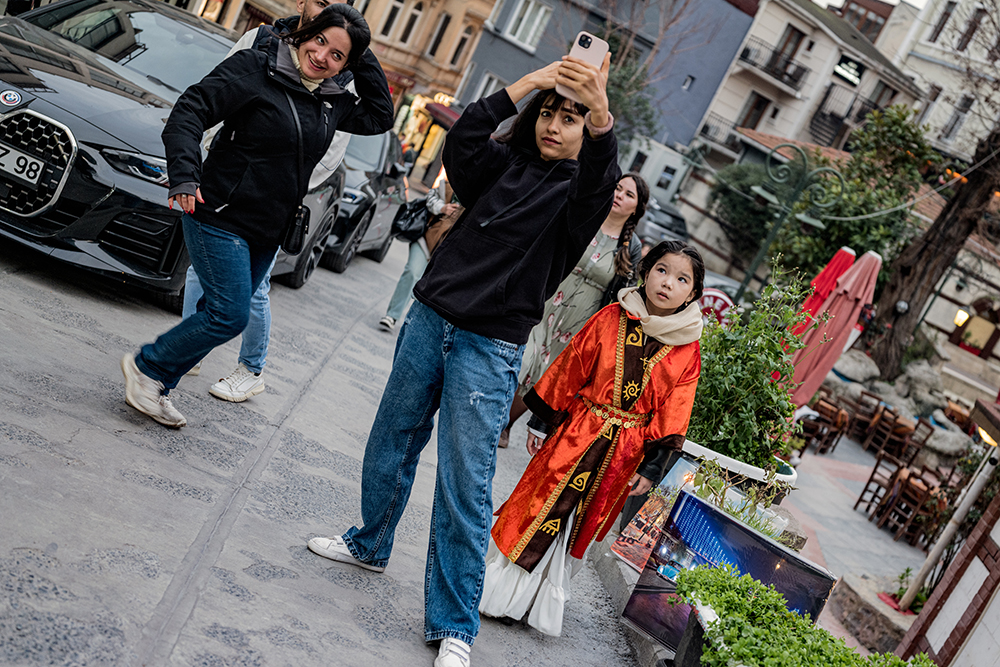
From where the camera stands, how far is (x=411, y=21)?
1758 inches

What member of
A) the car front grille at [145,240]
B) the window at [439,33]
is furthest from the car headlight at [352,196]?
the window at [439,33]

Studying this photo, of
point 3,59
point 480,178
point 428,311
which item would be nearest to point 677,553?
point 428,311

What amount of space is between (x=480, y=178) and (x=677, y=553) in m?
1.90

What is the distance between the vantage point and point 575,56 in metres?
2.83

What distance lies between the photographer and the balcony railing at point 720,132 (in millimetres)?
42781

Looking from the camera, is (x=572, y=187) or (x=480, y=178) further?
(x=480, y=178)

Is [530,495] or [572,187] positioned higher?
[572,187]

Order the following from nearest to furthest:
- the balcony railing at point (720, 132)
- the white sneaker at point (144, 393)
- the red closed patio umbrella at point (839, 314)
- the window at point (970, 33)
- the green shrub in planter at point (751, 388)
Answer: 1. the white sneaker at point (144, 393)
2. the green shrub in planter at point (751, 388)
3. the red closed patio umbrella at point (839, 314)
4. the window at point (970, 33)
5. the balcony railing at point (720, 132)

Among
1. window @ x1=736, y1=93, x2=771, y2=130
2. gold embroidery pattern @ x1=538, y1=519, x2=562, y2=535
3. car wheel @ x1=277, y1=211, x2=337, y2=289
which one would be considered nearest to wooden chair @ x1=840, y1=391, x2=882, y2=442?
car wheel @ x1=277, y1=211, x2=337, y2=289

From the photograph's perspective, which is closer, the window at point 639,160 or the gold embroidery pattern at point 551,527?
the gold embroidery pattern at point 551,527

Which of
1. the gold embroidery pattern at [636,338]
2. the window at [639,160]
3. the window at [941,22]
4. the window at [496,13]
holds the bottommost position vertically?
the gold embroidery pattern at [636,338]

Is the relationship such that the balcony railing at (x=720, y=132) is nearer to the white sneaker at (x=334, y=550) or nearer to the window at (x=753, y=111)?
the window at (x=753, y=111)

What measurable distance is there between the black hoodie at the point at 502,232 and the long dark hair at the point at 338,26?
101 cm

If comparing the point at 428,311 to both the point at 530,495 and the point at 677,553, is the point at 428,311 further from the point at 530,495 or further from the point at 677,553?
the point at 677,553
